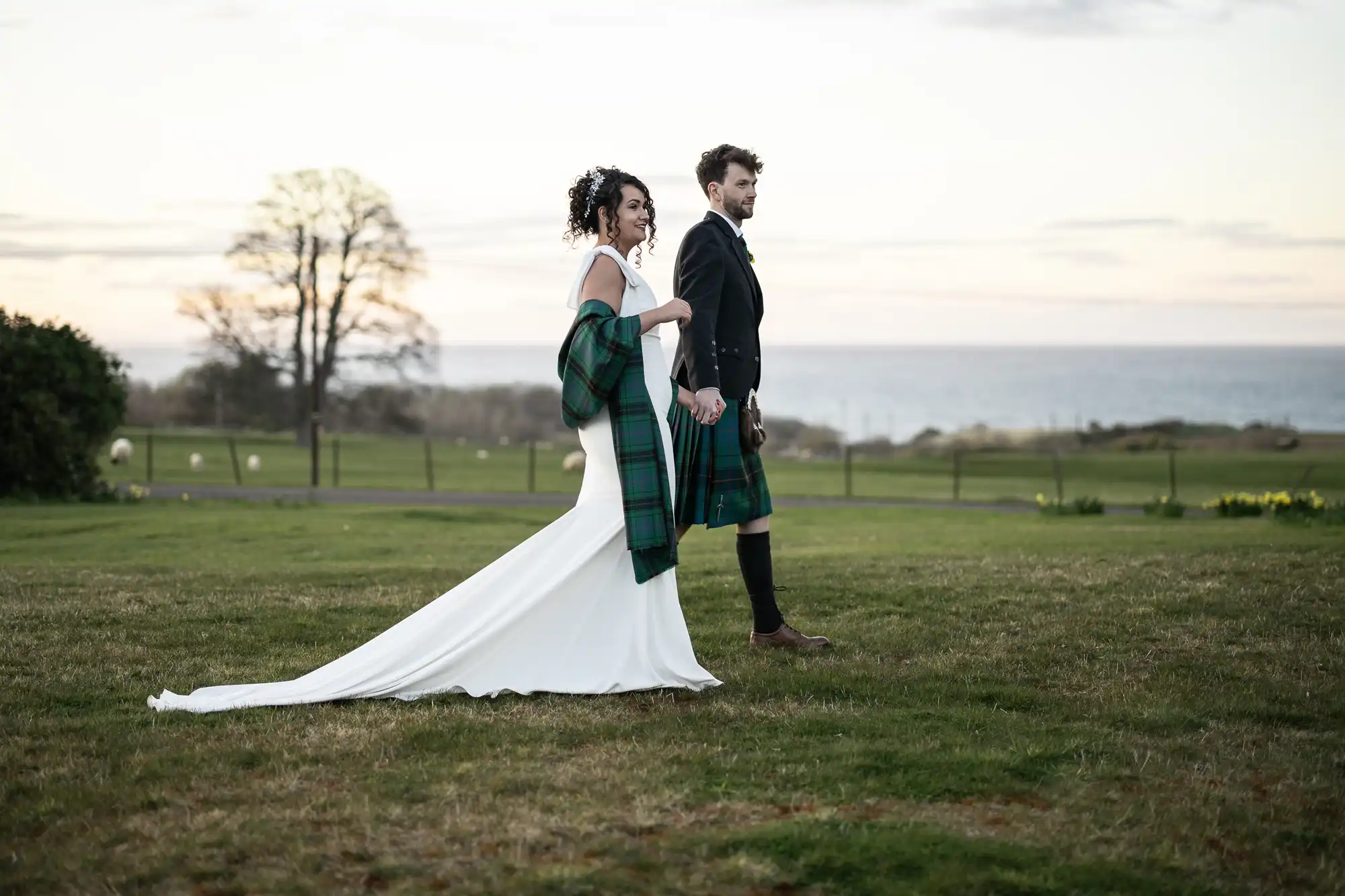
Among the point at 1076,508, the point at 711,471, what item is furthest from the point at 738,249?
the point at 1076,508

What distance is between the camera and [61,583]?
9.46 metres

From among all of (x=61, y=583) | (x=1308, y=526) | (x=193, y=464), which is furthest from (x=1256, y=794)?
(x=193, y=464)

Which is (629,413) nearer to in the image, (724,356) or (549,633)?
(724,356)

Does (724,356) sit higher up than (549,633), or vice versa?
(724,356)

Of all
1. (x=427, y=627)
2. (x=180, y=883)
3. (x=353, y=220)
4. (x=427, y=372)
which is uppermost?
(x=353, y=220)

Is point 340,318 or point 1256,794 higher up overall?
point 340,318

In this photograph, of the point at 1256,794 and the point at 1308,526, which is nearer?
the point at 1256,794

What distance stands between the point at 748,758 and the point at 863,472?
32.9 m

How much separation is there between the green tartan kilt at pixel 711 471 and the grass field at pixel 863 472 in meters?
21.4

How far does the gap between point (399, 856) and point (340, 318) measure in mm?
40025

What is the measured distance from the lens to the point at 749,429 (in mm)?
6281

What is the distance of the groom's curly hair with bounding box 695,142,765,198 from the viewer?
6.35 m

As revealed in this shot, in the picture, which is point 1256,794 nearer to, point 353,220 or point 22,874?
point 22,874

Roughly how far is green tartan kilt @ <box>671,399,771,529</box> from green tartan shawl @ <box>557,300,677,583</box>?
0.50 m
